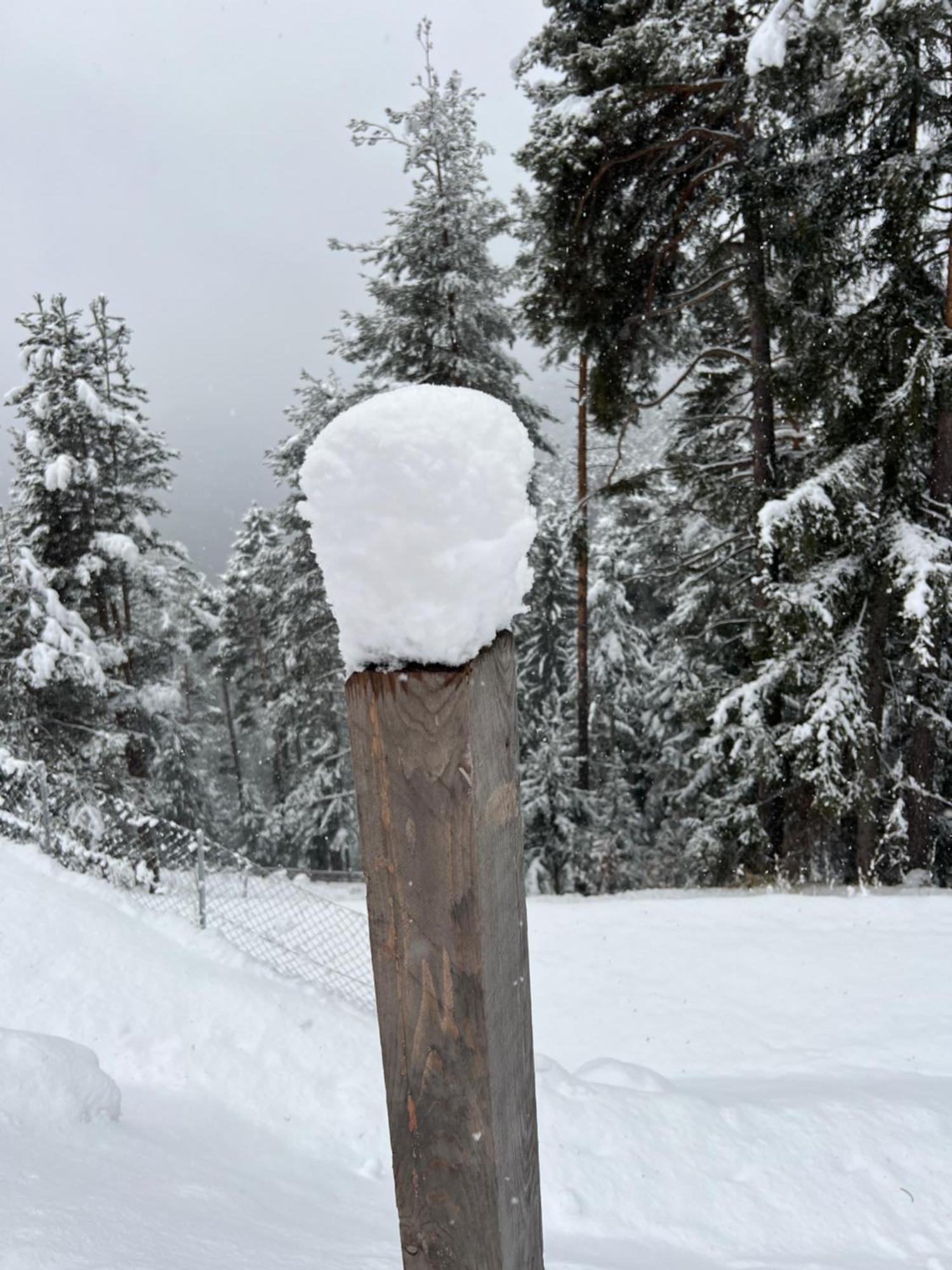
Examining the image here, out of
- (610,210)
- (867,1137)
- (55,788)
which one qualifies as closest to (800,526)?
(610,210)

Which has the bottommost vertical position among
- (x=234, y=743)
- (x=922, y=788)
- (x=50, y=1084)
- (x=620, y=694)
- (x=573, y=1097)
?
(x=573, y=1097)

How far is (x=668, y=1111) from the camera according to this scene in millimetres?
4355

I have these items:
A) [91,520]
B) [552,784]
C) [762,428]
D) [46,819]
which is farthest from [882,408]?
[91,520]

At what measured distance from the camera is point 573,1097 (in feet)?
14.7

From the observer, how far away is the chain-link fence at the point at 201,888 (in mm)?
7609

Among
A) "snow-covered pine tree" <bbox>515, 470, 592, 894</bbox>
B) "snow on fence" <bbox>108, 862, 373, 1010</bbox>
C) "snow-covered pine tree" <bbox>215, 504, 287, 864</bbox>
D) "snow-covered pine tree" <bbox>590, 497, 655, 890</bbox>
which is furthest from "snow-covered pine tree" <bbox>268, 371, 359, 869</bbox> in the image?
"snow-covered pine tree" <bbox>590, 497, 655, 890</bbox>

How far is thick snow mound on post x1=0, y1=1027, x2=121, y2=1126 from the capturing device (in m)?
3.47

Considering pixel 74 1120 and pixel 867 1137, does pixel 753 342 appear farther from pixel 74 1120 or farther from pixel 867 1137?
pixel 74 1120

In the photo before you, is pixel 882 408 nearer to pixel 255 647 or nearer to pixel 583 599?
pixel 583 599

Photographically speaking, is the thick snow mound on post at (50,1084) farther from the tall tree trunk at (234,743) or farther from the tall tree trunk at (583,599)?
the tall tree trunk at (234,743)

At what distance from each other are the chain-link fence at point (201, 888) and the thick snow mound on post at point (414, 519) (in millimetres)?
6290

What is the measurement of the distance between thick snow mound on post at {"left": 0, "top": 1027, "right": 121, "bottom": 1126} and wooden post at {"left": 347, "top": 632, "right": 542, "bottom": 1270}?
3.10 metres

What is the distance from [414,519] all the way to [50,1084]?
155 inches

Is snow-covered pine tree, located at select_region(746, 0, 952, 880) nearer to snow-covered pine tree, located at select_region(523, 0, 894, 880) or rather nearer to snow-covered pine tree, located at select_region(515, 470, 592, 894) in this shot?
snow-covered pine tree, located at select_region(523, 0, 894, 880)
